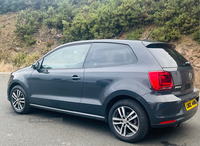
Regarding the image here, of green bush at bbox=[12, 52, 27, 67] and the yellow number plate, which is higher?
the yellow number plate

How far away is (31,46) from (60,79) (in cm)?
2229

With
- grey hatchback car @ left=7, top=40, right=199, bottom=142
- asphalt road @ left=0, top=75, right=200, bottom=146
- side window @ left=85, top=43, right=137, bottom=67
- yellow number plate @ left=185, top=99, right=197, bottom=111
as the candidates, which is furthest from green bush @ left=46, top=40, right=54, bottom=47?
yellow number plate @ left=185, top=99, right=197, bottom=111

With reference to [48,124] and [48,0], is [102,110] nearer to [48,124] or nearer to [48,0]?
[48,124]

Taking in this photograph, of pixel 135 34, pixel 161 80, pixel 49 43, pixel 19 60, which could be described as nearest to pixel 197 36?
pixel 135 34

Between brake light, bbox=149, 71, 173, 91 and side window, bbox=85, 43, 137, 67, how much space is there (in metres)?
0.49

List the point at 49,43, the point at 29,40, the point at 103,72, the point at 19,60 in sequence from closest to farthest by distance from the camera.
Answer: the point at 103,72
the point at 19,60
the point at 49,43
the point at 29,40

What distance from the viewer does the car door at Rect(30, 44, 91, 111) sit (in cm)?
402

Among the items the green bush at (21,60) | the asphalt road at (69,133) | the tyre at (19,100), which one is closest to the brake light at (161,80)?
the asphalt road at (69,133)

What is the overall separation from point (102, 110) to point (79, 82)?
2.25 ft

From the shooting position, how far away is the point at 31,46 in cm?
2503

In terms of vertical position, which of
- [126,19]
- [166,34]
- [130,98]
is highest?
[126,19]

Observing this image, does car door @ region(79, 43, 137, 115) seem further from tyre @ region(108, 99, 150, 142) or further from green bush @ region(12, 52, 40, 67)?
green bush @ region(12, 52, 40, 67)

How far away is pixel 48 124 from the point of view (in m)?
4.42

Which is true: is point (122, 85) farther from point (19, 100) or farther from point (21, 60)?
point (21, 60)
